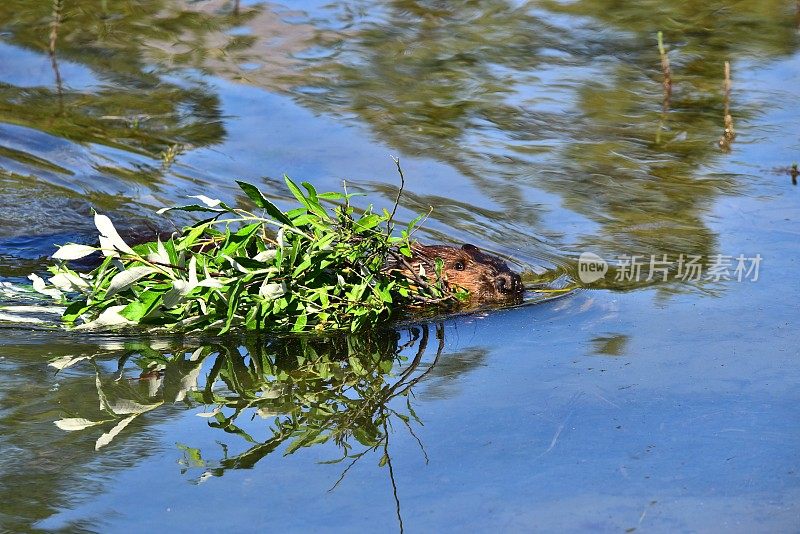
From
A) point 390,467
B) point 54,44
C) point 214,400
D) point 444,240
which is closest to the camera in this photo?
point 390,467

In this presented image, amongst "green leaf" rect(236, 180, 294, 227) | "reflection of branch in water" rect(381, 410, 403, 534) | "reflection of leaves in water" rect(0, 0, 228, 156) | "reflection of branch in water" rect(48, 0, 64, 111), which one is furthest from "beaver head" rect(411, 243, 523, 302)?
"reflection of branch in water" rect(48, 0, 64, 111)

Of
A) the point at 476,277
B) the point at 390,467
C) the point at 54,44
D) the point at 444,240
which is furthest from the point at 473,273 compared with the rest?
the point at 54,44

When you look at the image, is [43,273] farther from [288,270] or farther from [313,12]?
[313,12]

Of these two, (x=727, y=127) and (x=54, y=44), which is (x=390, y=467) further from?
(x=54, y=44)

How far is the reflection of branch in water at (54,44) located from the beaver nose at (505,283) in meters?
4.08

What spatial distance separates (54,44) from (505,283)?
535 cm

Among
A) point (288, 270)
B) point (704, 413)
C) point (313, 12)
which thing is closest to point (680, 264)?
point (704, 413)

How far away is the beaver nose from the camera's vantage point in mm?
4523

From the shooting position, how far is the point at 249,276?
12.5 feet

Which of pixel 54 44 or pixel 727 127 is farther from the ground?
pixel 727 127

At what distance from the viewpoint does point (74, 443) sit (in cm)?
320

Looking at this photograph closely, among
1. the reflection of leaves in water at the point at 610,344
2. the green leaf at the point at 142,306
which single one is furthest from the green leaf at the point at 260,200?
the reflection of leaves in water at the point at 610,344

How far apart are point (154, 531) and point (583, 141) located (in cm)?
443

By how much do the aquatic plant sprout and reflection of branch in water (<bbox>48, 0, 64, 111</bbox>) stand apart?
3889 mm
